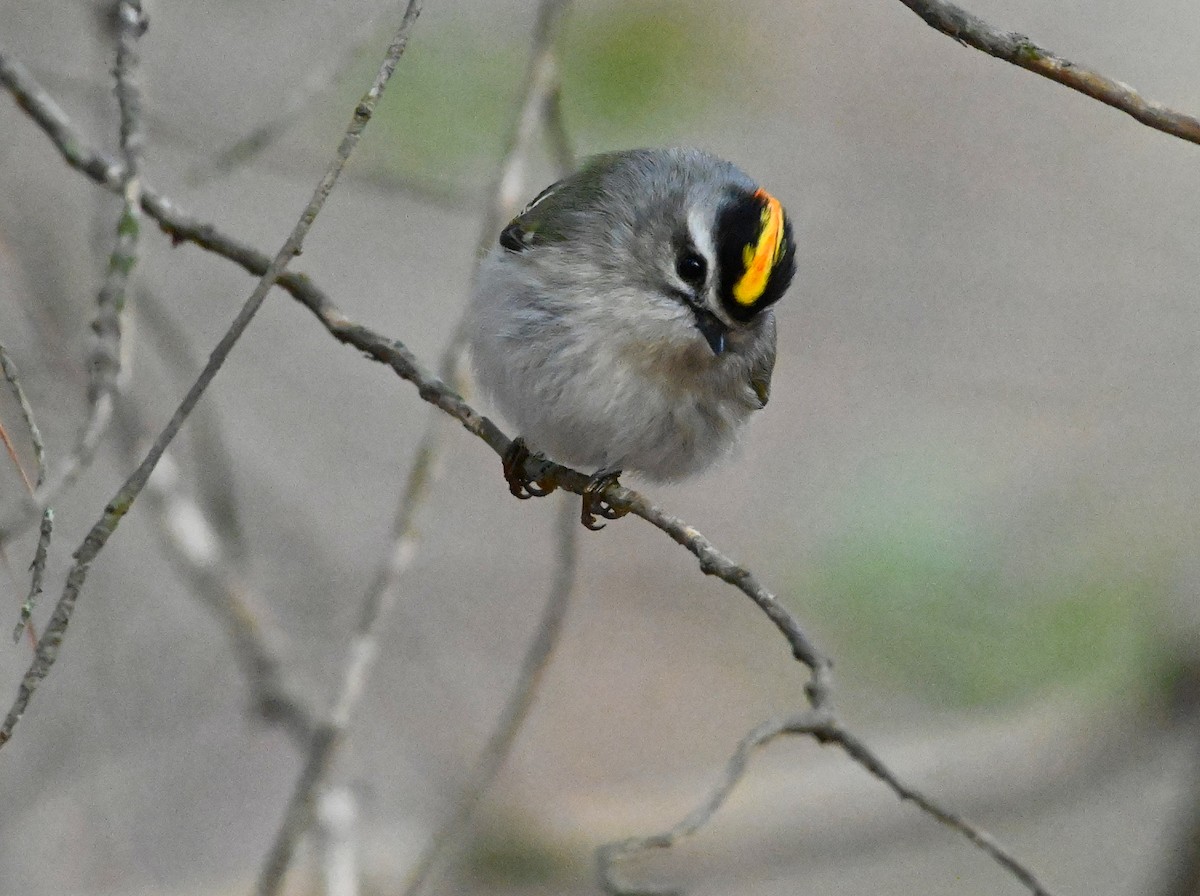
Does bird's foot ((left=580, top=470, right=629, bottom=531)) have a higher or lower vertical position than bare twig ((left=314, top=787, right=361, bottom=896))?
higher

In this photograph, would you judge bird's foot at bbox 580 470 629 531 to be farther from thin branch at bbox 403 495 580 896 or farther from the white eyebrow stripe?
the white eyebrow stripe

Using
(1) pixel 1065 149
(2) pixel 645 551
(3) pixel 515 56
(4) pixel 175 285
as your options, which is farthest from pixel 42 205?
(1) pixel 1065 149

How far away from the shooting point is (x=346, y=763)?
3.95m

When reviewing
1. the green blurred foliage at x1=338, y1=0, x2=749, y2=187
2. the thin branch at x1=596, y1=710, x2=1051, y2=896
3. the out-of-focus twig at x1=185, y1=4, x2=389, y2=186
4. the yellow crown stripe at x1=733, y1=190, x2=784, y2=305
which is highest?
the green blurred foliage at x1=338, y1=0, x2=749, y2=187

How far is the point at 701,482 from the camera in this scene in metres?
6.04

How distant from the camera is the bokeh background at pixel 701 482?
14.3ft

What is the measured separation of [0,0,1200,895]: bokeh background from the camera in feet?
14.3

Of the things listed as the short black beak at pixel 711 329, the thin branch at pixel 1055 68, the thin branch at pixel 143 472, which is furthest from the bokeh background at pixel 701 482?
the thin branch at pixel 1055 68

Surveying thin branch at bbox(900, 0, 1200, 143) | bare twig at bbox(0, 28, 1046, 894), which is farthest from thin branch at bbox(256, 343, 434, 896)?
thin branch at bbox(900, 0, 1200, 143)

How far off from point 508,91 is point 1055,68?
272 cm

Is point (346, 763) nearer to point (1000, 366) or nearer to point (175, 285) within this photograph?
point (175, 285)

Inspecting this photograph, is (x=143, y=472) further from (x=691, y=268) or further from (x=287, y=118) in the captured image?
(x=287, y=118)

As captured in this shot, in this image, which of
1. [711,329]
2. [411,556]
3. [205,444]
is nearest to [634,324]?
[711,329]

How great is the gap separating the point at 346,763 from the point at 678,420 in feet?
5.27
